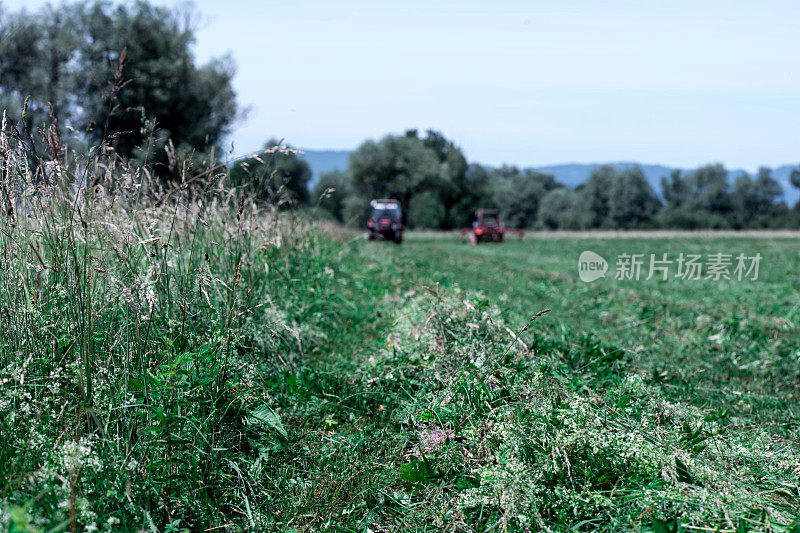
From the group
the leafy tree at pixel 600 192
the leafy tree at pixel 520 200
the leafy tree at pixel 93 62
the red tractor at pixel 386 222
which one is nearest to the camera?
the leafy tree at pixel 93 62

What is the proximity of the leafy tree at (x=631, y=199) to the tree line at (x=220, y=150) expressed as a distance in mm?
230

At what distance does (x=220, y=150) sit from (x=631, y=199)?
297 ft

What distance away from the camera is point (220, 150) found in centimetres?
1096

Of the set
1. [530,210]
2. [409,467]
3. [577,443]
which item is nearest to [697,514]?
[577,443]

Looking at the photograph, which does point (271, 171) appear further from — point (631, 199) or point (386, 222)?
point (631, 199)

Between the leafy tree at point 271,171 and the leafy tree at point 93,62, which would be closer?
the leafy tree at point 271,171

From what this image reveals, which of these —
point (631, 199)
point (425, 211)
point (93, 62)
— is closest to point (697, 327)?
point (93, 62)

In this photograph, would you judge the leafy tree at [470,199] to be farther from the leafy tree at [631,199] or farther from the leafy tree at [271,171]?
the leafy tree at [271,171]

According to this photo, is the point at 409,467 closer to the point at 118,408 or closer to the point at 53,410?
the point at 118,408

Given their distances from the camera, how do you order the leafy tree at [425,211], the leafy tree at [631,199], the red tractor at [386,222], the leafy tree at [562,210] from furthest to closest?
the leafy tree at [562,210]
the leafy tree at [631,199]
the leafy tree at [425,211]
the red tractor at [386,222]

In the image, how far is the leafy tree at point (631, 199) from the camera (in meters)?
90.5

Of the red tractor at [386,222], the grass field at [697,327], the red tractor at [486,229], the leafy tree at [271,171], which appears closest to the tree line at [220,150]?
the leafy tree at [271,171]

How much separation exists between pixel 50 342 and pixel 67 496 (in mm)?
1020

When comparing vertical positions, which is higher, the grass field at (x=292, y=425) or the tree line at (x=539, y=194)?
the tree line at (x=539, y=194)
